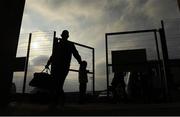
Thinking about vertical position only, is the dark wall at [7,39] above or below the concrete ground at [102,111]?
above

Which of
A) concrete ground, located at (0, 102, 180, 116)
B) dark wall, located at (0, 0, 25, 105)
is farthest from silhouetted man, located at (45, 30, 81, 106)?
dark wall, located at (0, 0, 25, 105)

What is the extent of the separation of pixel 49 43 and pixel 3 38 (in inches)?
99.7

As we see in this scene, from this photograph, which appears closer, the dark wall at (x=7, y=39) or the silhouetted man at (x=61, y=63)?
the dark wall at (x=7, y=39)

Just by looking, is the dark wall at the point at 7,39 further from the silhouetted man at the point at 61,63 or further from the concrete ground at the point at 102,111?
the silhouetted man at the point at 61,63

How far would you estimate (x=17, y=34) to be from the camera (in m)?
4.62

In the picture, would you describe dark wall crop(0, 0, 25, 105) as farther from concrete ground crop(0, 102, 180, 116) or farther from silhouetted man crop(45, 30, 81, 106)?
silhouetted man crop(45, 30, 81, 106)

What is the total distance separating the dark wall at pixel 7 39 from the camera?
4.20 m

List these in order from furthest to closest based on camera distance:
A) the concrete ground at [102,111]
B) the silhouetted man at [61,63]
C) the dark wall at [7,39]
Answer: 1. the silhouetted man at [61,63]
2. the dark wall at [7,39]
3. the concrete ground at [102,111]

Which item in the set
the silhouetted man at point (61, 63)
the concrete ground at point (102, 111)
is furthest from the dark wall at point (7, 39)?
the silhouetted man at point (61, 63)

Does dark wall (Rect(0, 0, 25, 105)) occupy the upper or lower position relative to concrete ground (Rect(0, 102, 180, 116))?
upper

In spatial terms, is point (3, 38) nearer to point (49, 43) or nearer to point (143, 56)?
point (49, 43)

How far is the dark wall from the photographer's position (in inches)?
165

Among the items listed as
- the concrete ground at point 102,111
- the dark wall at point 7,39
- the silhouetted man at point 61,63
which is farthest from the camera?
the silhouetted man at point 61,63

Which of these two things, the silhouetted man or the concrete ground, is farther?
the silhouetted man
